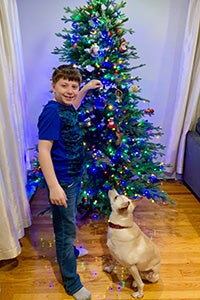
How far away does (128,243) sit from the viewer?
5.32ft

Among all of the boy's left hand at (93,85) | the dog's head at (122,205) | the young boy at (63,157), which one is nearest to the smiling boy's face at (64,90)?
the young boy at (63,157)

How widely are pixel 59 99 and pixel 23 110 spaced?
911 millimetres

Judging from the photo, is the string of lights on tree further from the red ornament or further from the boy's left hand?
the boy's left hand

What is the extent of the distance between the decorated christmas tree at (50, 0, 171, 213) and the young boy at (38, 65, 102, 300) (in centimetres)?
51

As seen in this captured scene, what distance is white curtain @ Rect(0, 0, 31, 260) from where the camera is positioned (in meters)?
1.80

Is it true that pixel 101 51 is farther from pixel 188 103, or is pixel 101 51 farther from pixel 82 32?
pixel 188 103

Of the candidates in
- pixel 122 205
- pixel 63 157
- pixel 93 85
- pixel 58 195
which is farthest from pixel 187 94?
pixel 58 195

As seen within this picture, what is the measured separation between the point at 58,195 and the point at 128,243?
510mm

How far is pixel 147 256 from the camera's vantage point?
1.65m

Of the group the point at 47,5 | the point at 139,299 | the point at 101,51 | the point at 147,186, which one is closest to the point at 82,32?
the point at 101,51

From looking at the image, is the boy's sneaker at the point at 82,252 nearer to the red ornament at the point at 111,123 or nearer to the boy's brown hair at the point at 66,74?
the red ornament at the point at 111,123

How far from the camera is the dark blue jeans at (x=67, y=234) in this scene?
5.12 ft

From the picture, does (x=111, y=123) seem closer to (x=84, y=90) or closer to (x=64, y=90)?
(x=84, y=90)

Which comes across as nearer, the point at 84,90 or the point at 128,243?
the point at 128,243
